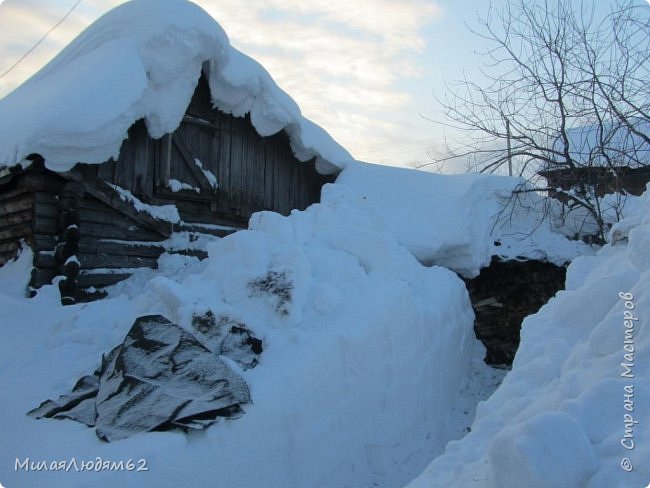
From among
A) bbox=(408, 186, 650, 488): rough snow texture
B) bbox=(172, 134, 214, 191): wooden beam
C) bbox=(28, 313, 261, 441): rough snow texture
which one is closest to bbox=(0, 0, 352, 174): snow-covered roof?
bbox=(172, 134, 214, 191): wooden beam

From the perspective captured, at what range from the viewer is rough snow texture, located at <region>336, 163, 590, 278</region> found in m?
9.46

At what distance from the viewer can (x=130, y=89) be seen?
7.32 m

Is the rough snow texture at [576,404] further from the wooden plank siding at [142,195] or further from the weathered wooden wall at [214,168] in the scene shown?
the weathered wooden wall at [214,168]

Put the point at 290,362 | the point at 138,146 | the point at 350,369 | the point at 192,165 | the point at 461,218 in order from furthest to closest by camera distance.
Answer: the point at 461,218, the point at 192,165, the point at 138,146, the point at 350,369, the point at 290,362

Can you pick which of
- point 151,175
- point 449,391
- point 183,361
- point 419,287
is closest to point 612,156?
point 419,287

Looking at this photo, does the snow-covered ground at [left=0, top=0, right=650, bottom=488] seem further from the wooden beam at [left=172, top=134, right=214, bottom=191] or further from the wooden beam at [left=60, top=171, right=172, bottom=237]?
the wooden beam at [left=172, top=134, right=214, bottom=191]

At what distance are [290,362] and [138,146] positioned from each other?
4879mm

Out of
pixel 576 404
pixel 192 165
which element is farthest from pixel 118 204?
pixel 576 404

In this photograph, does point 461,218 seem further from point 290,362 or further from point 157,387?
point 157,387

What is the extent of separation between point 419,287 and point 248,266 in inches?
98.0

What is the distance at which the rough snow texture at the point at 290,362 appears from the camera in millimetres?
3846

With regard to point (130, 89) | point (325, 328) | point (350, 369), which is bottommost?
point (350, 369)

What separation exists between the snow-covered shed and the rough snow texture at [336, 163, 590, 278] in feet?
4.63

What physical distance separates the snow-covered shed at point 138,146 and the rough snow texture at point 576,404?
219 inches
